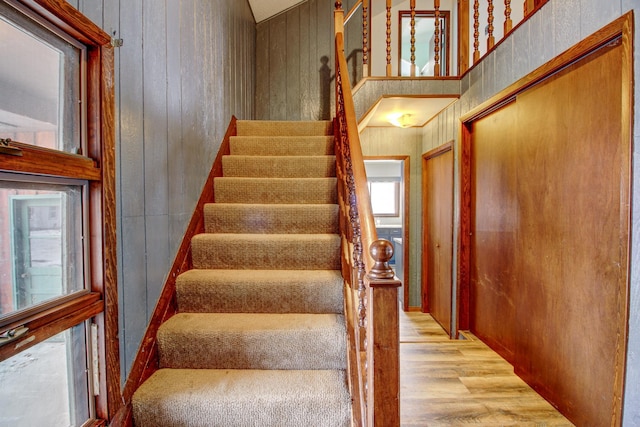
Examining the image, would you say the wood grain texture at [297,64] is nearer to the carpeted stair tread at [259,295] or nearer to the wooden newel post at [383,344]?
the carpeted stair tread at [259,295]

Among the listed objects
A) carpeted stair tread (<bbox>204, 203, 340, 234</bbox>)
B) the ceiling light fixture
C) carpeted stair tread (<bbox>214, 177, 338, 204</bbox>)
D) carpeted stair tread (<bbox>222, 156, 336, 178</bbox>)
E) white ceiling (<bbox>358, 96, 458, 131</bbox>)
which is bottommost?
carpeted stair tread (<bbox>204, 203, 340, 234</bbox>)

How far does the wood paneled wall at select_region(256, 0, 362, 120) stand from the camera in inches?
159

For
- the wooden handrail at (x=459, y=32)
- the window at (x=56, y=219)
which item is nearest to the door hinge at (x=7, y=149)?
the window at (x=56, y=219)

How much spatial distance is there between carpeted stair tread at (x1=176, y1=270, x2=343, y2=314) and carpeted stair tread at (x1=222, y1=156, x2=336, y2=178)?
1046mm

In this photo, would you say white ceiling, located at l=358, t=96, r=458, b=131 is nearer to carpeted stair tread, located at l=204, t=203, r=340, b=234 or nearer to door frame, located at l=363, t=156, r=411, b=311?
door frame, located at l=363, t=156, r=411, b=311

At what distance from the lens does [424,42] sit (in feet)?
17.9

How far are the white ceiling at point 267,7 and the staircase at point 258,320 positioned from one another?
95.5 inches

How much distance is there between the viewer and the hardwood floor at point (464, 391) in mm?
1785

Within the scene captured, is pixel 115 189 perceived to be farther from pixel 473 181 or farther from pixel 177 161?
pixel 473 181

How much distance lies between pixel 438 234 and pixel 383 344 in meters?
2.98

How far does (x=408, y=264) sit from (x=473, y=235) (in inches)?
58.3

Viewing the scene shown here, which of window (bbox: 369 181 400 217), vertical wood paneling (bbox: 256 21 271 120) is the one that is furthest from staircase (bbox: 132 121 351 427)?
window (bbox: 369 181 400 217)

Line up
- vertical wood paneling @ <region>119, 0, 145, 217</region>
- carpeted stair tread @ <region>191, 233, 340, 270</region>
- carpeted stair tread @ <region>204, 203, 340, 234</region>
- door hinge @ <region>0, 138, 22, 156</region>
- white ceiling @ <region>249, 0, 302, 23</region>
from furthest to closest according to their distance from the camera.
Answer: white ceiling @ <region>249, 0, 302, 23</region> → carpeted stair tread @ <region>204, 203, 340, 234</region> → carpeted stair tread @ <region>191, 233, 340, 270</region> → vertical wood paneling @ <region>119, 0, 145, 217</region> → door hinge @ <region>0, 138, 22, 156</region>

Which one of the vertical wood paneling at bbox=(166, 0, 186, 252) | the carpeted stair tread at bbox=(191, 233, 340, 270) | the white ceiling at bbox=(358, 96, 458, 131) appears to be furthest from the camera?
the white ceiling at bbox=(358, 96, 458, 131)
